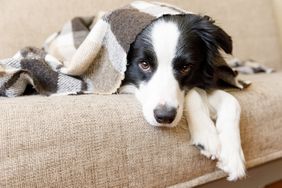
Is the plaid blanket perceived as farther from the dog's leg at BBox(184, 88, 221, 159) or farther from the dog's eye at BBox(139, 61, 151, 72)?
the dog's leg at BBox(184, 88, 221, 159)

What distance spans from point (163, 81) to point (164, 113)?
0.13 metres

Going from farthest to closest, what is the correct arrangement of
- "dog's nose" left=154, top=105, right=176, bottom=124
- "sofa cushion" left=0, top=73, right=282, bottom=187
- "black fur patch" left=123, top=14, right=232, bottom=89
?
1. "black fur patch" left=123, top=14, right=232, bottom=89
2. "dog's nose" left=154, top=105, right=176, bottom=124
3. "sofa cushion" left=0, top=73, right=282, bottom=187

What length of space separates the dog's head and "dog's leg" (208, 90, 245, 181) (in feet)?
0.33

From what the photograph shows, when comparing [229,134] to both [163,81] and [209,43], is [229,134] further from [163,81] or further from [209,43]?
[209,43]

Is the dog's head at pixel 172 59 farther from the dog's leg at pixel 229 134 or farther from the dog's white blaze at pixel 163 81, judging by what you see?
the dog's leg at pixel 229 134

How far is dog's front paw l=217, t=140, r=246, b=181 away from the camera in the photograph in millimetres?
1035

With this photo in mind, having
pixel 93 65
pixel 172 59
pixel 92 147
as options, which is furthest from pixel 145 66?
pixel 92 147

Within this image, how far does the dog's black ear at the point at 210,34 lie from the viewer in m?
1.26

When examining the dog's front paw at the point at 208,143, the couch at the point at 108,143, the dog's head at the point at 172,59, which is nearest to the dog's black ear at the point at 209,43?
the dog's head at the point at 172,59

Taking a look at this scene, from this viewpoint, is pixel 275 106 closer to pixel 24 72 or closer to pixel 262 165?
pixel 262 165

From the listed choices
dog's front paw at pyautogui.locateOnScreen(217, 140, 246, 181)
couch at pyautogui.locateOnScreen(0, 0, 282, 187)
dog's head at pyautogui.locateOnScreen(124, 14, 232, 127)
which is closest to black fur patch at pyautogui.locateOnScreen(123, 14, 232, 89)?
dog's head at pyautogui.locateOnScreen(124, 14, 232, 127)

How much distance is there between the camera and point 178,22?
1227mm

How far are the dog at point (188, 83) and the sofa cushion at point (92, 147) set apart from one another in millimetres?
41

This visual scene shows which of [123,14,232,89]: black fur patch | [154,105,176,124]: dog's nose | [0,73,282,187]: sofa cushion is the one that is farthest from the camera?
[123,14,232,89]: black fur patch
